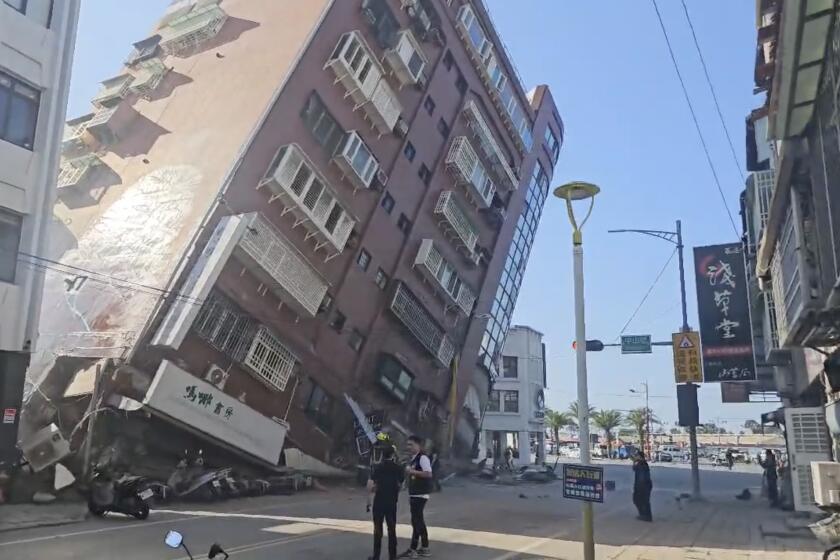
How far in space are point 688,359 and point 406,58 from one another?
14185mm

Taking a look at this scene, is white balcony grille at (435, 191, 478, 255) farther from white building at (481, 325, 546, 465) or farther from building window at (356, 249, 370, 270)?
white building at (481, 325, 546, 465)

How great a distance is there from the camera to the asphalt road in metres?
8.79

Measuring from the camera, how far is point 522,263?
1480 inches

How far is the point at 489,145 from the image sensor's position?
29234 mm

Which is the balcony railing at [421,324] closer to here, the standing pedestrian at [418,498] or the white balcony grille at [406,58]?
the white balcony grille at [406,58]

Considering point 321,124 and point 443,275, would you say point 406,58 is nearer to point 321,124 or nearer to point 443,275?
point 321,124

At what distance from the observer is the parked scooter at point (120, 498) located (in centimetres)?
1156

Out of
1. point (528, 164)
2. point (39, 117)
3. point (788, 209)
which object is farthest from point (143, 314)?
point (528, 164)

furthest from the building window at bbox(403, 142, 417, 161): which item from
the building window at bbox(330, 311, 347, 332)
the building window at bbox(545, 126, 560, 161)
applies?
the building window at bbox(545, 126, 560, 161)

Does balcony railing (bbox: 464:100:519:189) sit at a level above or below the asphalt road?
above

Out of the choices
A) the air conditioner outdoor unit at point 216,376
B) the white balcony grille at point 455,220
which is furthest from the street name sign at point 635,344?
the air conditioner outdoor unit at point 216,376

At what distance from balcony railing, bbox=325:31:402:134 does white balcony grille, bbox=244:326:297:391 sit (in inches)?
330

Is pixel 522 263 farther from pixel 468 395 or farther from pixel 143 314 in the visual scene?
pixel 143 314

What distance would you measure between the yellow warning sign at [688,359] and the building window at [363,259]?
1083cm
